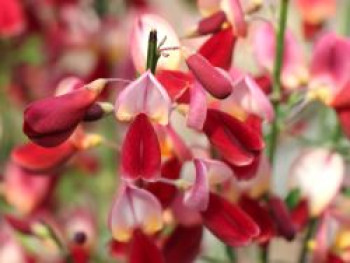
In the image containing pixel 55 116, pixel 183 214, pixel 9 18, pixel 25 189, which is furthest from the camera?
pixel 9 18

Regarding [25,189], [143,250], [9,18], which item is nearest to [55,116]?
[143,250]

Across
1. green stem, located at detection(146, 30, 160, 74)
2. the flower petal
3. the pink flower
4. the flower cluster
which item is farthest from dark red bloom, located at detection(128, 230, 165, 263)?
the pink flower

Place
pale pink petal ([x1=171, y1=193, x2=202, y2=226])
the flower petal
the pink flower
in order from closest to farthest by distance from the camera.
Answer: pale pink petal ([x1=171, y1=193, x2=202, y2=226])
the flower petal
the pink flower

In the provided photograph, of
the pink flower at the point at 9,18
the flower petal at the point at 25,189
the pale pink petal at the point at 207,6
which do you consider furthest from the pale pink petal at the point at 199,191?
the pink flower at the point at 9,18

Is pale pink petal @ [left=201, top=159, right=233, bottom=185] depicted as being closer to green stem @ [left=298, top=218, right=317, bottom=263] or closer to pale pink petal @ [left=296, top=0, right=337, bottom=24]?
green stem @ [left=298, top=218, right=317, bottom=263]

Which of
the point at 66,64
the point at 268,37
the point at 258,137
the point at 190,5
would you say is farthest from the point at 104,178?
the point at 258,137

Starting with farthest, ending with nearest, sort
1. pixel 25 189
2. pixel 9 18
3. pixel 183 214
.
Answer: pixel 9 18
pixel 25 189
pixel 183 214

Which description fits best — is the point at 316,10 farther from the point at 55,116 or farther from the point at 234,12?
the point at 55,116
